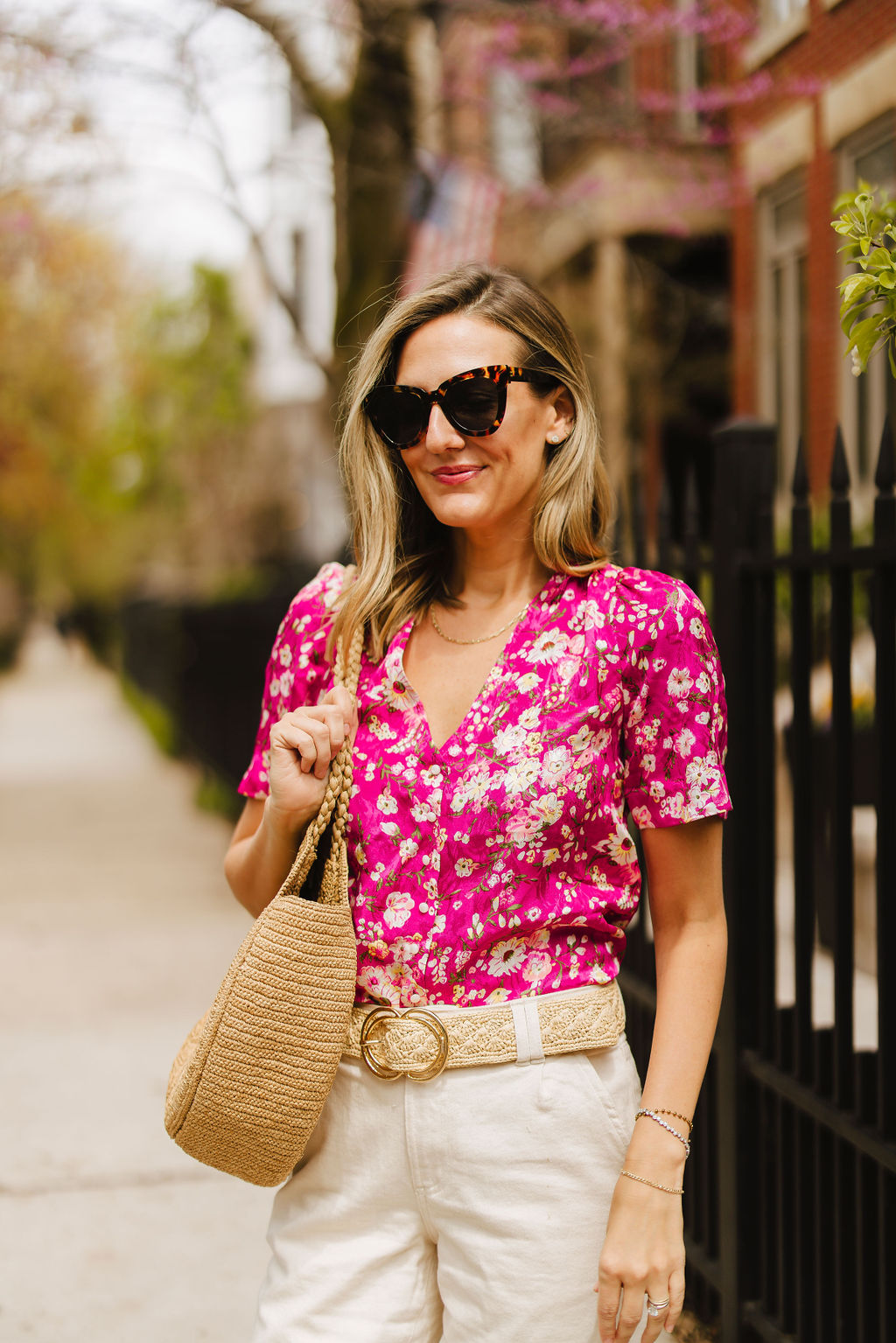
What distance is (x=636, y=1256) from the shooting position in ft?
5.41

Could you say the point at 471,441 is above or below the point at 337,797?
above

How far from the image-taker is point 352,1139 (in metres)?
1.81

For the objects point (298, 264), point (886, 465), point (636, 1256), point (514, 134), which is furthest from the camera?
point (298, 264)

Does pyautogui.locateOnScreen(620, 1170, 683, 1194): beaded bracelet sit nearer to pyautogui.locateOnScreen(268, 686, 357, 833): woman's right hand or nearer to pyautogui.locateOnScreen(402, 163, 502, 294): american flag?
pyautogui.locateOnScreen(268, 686, 357, 833): woman's right hand

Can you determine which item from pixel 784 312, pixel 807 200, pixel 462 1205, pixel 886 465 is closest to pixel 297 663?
pixel 462 1205

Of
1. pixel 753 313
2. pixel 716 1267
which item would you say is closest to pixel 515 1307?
pixel 716 1267

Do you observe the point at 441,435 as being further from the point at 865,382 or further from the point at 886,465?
the point at 865,382

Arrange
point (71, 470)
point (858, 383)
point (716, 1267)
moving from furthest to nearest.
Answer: point (71, 470)
point (858, 383)
point (716, 1267)

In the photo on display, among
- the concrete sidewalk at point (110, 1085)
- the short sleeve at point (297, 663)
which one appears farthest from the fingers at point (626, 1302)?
the concrete sidewalk at point (110, 1085)

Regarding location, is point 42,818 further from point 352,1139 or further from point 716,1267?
point 352,1139

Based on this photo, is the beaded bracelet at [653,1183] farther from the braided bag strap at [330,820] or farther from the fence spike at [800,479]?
the fence spike at [800,479]

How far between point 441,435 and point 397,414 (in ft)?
0.28

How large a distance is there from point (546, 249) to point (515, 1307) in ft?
46.5

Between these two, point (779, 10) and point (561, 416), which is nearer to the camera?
point (561, 416)
